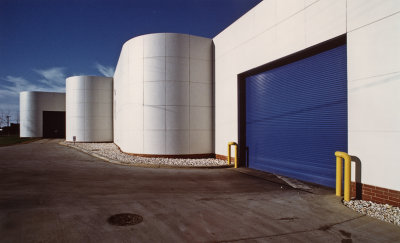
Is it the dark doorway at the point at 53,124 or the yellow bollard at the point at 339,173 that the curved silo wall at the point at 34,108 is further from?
the yellow bollard at the point at 339,173

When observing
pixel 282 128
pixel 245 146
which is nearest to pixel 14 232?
pixel 282 128

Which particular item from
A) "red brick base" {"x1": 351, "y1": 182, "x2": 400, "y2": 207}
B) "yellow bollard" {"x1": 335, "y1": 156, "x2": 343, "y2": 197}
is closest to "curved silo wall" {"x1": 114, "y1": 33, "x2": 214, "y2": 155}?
"yellow bollard" {"x1": 335, "y1": 156, "x2": 343, "y2": 197}

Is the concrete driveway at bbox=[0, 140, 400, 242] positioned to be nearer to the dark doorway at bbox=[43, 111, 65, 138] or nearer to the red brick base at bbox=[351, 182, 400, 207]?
the red brick base at bbox=[351, 182, 400, 207]

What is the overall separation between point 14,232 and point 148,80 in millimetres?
11104

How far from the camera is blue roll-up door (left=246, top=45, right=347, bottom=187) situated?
8078 mm

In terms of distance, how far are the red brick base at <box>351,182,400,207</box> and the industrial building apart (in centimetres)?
3

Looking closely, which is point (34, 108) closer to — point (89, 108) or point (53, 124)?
point (53, 124)

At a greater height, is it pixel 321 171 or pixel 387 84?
pixel 387 84

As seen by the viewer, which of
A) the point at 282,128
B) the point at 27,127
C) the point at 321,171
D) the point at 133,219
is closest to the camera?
the point at 133,219

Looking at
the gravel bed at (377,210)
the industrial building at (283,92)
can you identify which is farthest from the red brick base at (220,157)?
the gravel bed at (377,210)

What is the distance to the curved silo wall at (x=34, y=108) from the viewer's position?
36688 millimetres

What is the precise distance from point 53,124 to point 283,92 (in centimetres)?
3979

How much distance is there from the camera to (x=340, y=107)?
7.90 metres

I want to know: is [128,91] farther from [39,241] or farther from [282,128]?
[39,241]
